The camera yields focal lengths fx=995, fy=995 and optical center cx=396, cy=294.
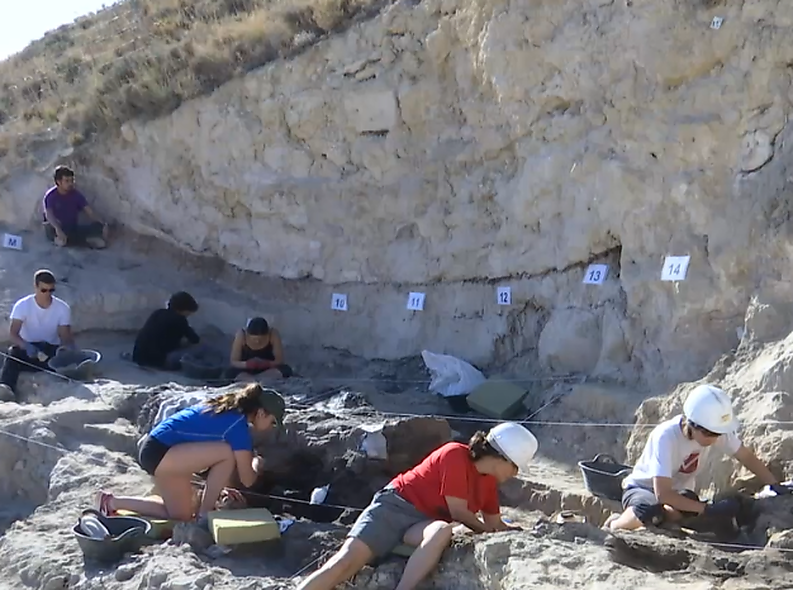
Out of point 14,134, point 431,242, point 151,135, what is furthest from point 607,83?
point 14,134

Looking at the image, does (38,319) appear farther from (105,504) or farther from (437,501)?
(437,501)

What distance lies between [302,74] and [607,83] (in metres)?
3.74

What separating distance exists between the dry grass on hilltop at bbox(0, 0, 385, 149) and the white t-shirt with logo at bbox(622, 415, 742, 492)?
257 inches

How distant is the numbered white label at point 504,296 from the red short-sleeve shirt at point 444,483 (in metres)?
3.64

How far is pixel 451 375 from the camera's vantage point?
833 centimetres

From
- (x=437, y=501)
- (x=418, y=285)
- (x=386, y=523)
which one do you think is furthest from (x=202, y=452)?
(x=418, y=285)

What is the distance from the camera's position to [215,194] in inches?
430

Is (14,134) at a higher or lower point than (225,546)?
higher

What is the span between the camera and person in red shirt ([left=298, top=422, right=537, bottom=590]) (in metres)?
4.91

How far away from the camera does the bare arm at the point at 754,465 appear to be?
5469 millimetres

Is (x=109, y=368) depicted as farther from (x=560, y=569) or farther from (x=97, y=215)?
(x=560, y=569)

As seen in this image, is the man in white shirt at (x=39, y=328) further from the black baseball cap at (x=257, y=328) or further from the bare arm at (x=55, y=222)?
the bare arm at (x=55, y=222)

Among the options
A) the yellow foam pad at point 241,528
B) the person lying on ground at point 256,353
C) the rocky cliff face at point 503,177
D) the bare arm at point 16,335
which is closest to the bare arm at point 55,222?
the rocky cliff face at point 503,177

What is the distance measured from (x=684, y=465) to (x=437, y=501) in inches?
59.2
